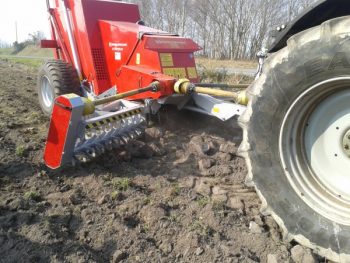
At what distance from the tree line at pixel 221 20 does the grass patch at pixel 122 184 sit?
92.9ft

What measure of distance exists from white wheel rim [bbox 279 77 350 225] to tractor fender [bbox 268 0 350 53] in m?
0.62

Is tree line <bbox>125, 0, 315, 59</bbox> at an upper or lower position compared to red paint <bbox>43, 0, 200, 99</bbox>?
lower

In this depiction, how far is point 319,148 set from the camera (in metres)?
2.62

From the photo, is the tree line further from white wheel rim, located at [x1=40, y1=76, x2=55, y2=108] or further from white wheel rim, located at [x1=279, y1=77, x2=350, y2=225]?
white wheel rim, located at [x1=279, y1=77, x2=350, y2=225]

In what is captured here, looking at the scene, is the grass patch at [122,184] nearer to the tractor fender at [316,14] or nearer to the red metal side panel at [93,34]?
the tractor fender at [316,14]

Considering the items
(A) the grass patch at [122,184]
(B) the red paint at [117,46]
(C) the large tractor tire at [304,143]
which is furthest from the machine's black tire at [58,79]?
(C) the large tractor tire at [304,143]

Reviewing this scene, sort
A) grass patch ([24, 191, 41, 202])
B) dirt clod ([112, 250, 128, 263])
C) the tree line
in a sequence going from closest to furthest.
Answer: dirt clod ([112, 250, 128, 263])
grass patch ([24, 191, 41, 202])
the tree line

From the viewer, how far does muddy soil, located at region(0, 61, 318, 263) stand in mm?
2709

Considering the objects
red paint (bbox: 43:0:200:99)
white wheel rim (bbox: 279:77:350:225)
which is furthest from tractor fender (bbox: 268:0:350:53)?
red paint (bbox: 43:0:200:99)

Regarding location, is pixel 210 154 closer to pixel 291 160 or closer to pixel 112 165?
pixel 112 165

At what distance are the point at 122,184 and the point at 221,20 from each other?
31507 millimetres

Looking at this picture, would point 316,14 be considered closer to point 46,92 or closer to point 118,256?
point 118,256

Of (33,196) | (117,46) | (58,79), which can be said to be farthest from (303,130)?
(58,79)

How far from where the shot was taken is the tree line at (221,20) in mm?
31125
